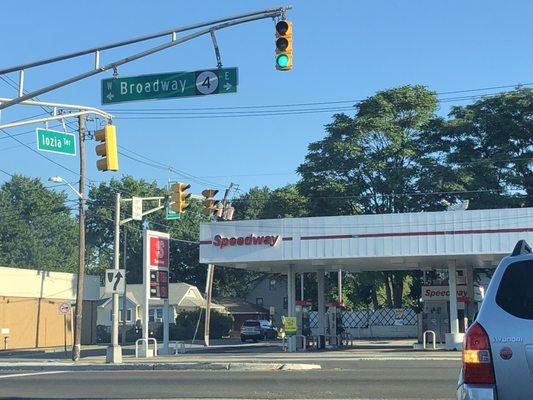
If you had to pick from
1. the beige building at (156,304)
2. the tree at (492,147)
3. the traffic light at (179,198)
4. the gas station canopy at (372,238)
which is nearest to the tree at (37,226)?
the beige building at (156,304)

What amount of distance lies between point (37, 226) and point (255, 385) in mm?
89465

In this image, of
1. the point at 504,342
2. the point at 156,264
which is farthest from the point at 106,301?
the point at 504,342

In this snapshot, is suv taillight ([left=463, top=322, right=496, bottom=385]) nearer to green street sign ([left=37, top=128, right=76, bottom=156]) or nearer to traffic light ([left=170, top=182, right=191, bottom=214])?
green street sign ([left=37, top=128, right=76, bottom=156])

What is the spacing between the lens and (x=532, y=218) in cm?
3095

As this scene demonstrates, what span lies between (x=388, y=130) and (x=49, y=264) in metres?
60.1

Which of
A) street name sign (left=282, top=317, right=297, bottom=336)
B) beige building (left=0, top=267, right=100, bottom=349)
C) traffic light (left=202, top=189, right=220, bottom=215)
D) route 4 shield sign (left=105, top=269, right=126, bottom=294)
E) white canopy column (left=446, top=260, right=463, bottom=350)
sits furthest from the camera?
beige building (left=0, top=267, right=100, bottom=349)

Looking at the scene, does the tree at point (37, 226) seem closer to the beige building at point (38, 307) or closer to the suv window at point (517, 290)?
the beige building at point (38, 307)

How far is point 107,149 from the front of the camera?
18000 millimetres

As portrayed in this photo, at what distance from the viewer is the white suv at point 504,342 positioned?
5.15 meters

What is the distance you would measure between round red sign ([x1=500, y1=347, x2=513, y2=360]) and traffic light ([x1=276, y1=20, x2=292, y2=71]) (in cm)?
945

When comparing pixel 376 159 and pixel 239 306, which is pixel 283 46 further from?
pixel 239 306

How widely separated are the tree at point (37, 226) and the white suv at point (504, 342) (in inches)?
3599

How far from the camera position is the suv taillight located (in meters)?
5.23

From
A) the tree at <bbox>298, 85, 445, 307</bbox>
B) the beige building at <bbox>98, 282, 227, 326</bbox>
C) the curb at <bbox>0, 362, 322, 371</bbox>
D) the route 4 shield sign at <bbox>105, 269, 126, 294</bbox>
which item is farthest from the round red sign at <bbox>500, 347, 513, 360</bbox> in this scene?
the beige building at <bbox>98, 282, 227, 326</bbox>
